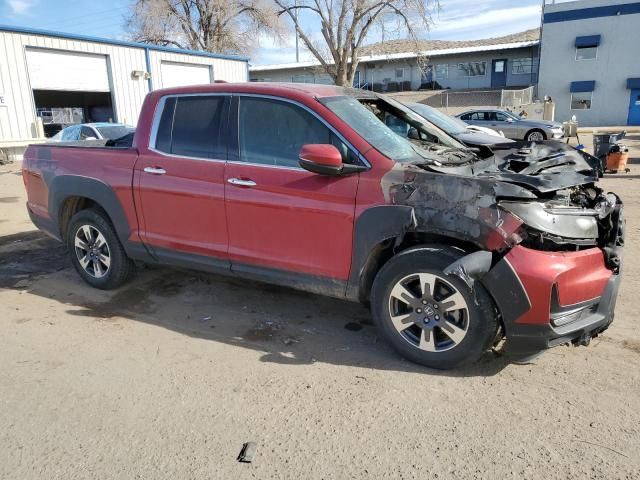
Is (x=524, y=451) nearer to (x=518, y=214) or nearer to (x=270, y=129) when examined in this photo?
(x=518, y=214)

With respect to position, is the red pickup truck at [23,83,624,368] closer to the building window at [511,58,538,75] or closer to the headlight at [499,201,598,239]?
the headlight at [499,201,598,239]

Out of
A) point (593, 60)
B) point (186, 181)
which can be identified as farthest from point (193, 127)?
point (593, 60)

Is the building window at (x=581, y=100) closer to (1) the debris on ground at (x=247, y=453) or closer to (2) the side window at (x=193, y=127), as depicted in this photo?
(2) the side window at (x=193, y=127)

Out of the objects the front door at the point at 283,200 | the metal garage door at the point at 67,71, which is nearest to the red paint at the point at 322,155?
the front door at the point at 283,200

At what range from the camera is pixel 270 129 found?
3838 mm

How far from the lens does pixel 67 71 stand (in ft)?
59.7

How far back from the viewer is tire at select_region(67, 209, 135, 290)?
15.7 ft

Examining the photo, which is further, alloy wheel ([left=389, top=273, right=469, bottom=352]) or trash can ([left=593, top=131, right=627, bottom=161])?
trash can ([left=593, top=131, right=627, bottom=161])

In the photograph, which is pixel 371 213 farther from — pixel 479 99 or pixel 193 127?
pixel 479 99

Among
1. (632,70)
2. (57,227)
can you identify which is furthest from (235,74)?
(632,70)

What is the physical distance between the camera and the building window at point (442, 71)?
157 ft

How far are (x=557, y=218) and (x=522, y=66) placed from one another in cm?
4744

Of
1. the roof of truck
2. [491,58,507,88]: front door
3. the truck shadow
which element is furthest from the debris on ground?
[491,58,507,88]: front door

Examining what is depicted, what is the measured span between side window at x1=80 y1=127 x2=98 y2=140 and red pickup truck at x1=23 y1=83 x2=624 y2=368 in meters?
8.70
